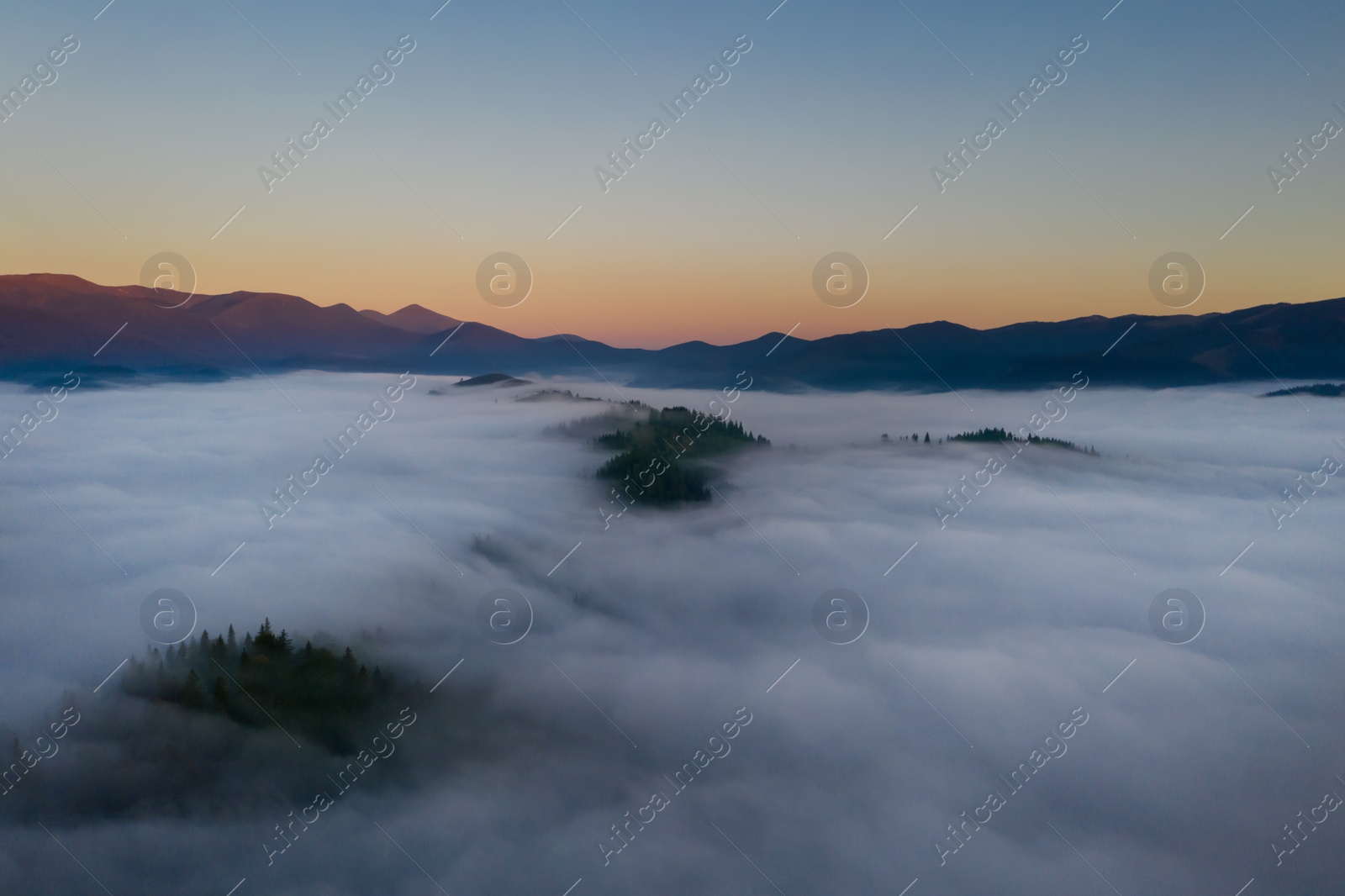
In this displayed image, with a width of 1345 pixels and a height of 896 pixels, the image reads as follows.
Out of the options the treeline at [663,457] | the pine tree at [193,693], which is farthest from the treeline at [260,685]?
the treeline at [663,457]

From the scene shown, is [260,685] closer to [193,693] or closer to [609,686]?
[193,693]

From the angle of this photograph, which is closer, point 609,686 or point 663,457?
point 609,686

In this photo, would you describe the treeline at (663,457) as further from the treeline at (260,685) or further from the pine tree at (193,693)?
the pine tree at (193,693)

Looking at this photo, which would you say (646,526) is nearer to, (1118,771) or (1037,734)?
(1037,734)

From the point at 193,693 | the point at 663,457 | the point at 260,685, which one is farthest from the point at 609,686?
the point at 663,457

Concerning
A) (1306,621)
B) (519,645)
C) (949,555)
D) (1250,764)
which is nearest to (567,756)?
(519,645)
